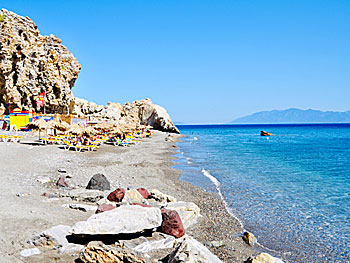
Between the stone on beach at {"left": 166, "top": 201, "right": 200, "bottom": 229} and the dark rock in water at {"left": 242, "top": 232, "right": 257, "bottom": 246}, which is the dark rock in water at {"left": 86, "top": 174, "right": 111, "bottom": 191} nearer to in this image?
the stone on beach at {"left": 166, "top": 201, "right": 200, "bottom": 229}

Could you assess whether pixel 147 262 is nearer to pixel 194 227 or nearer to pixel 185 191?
pixel 194 227

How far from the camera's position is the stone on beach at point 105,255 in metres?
4.26

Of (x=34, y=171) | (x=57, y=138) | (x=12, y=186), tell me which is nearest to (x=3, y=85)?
(x=57, y=138)

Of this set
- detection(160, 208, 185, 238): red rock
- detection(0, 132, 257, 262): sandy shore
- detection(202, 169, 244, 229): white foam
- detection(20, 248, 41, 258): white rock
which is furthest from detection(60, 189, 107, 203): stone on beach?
detection(202, 169, 244, 229): white foam

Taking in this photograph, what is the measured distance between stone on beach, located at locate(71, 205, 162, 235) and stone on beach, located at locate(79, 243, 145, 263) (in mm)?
578

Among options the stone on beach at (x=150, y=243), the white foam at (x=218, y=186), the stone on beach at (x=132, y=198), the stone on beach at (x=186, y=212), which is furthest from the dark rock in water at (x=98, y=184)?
the white foam at (x=218, y=186)

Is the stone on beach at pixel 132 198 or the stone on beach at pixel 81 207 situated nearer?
the stone on beach at pixel 81 207

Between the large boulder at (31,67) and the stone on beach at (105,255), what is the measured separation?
39922 millimetres

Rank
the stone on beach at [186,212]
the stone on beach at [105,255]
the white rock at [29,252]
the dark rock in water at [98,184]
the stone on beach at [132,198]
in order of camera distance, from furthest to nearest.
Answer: the dark rock in water at [98,184] < the stone on beach at [132,198] < the stone on beach at [186,212] < the white rock at [29,252] < the stone on beach at [105,255]

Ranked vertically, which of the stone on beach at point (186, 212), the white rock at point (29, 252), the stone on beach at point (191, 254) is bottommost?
the stone on beach at point (186, 212)

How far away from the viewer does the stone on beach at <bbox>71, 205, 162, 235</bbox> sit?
4.95 meters

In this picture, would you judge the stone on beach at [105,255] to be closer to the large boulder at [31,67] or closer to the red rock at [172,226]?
the red rock at [172,226]

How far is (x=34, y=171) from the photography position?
38.0 feet

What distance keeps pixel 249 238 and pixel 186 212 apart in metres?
1.65
